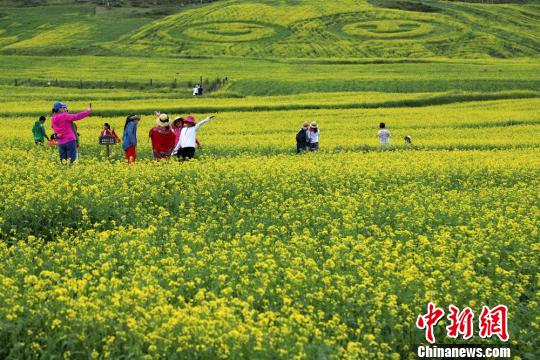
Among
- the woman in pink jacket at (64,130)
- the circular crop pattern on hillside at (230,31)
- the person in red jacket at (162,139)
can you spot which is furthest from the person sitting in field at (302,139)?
the circular crop pattern on hillside at (230,31)

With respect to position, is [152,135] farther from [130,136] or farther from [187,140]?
[187,140]

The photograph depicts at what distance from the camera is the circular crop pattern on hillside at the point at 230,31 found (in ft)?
345

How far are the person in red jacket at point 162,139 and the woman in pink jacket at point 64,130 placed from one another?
240 cm

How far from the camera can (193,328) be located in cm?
908

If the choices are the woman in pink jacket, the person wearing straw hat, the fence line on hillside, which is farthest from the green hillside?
the woman in pink jacket

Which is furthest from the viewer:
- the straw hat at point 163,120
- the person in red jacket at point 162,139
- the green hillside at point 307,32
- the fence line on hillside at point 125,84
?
the green hillside at point 307,32

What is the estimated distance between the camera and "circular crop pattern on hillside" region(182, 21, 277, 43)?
105 metres

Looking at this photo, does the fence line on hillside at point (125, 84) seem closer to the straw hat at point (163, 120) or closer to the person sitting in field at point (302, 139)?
the person sitting in field at point (302, 139)

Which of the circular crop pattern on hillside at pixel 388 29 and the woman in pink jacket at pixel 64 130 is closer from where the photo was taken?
the woman in pink jacket at pixel 64 130

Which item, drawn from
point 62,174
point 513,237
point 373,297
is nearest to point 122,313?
point 373,297

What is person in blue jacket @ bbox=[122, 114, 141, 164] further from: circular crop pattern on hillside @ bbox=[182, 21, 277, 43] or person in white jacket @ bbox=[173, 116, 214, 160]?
circular crop pattern on hillside @ bbox=[182, 21, 277, 43]

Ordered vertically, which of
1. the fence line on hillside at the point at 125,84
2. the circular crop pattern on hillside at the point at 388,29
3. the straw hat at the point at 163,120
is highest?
the circular crop pattern on hillside at the point at 388,29

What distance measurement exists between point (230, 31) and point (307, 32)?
474 inches

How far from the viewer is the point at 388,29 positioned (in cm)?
10506
